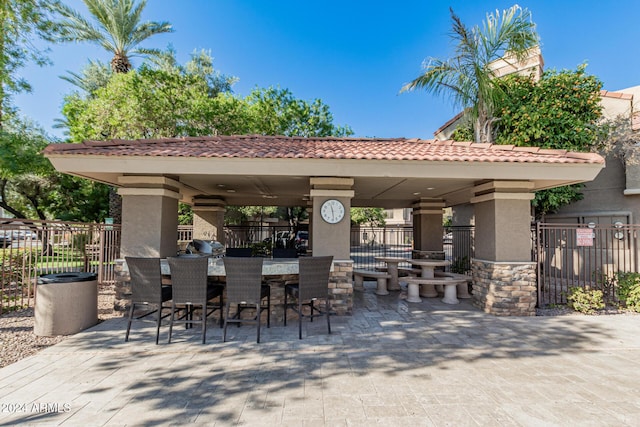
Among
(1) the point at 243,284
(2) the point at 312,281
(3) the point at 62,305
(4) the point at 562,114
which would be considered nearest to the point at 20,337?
(3) the point at 62,305

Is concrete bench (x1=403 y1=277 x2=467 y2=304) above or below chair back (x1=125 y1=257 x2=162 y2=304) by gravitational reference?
below

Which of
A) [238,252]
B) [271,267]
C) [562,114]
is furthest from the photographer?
[562,114]

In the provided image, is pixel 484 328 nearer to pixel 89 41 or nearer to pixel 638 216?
pixel 638 216

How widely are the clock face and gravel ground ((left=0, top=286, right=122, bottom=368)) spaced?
459cm

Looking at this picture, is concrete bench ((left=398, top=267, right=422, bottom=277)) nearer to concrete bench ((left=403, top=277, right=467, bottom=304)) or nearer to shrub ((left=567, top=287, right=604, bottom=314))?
concrete bench ((left=403, top=277, right=467, bottom=304))

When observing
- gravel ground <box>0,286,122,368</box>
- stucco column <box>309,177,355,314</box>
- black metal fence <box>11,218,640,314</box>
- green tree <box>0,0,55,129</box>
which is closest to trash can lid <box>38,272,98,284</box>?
gravel ground <box>0,286,122,368</box>

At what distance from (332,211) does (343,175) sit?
804mm

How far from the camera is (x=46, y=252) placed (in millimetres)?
7445

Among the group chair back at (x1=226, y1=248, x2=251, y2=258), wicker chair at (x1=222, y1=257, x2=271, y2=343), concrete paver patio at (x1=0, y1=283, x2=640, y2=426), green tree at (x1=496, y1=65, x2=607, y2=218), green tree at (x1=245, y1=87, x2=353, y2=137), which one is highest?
green tree at (x1=245, y1=87, x2=353, y2=137)

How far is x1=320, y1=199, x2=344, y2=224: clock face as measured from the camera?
614 cm

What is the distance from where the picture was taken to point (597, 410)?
9.82 feet

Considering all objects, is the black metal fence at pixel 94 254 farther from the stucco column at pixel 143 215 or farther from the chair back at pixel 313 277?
the chair back at pixel 313 277

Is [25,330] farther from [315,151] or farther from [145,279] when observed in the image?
[315,151]

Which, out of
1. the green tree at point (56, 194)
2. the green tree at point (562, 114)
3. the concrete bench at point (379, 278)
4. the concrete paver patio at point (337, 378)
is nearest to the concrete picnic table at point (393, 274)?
the concrete bench at point (379, 278)
